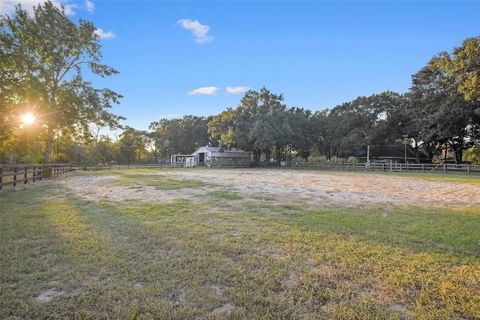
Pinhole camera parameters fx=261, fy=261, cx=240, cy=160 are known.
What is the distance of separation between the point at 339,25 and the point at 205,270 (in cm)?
1355

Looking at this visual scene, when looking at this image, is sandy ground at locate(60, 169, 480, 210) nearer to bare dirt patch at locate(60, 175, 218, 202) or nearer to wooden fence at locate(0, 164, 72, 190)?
bare dirt patch at locate(60, 175, 218, 202)

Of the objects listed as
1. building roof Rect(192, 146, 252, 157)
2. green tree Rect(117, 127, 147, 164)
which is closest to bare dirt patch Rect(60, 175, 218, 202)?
building roof Rect(192, 146, 252, 157)

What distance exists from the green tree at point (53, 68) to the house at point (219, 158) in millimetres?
20537

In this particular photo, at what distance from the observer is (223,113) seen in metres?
40.3

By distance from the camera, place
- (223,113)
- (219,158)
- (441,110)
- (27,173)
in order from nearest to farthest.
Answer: (27,173) < (441,110) < (223,113) < (219,158)

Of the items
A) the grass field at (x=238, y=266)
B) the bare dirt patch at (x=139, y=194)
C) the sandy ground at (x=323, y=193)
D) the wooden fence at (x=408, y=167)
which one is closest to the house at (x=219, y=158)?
the wooden fence at (x=408, y=167)

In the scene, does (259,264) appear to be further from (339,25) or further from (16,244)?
(339,25)

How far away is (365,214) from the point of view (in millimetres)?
5891

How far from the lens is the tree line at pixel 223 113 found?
663 inches

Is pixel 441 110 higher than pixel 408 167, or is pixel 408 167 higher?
pixel 441 110

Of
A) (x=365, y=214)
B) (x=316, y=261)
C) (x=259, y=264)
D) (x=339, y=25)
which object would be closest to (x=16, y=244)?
(x=259, y=264)

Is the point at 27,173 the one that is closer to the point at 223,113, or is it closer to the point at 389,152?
the point at 223,113

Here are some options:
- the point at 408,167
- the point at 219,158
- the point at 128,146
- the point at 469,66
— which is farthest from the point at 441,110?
the point at 128,146

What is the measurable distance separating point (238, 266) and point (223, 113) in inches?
1508
